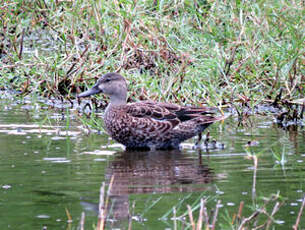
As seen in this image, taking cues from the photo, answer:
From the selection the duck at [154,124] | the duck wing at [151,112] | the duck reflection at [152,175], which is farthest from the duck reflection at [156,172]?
the duck wing at [151,112]

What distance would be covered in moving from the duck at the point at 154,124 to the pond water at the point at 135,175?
186mm

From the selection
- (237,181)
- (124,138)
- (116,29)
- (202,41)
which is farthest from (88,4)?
(237,181)

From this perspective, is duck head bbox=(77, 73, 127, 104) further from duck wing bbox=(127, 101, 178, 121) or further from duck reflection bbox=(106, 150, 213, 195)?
duck reflection bbox=(106, 150, 213, 195)

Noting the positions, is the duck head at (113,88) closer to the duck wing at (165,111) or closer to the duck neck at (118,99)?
the duck neck at (118,99)

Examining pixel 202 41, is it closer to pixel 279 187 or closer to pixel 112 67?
pixel 112 67

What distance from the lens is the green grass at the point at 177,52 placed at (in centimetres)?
1160

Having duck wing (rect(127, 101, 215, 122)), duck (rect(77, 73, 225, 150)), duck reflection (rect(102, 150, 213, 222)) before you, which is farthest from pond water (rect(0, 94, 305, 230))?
duck wing (rect(127, 101, 215, 122))

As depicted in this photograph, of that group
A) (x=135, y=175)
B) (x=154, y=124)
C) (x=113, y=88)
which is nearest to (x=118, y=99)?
(x=113, y=88)

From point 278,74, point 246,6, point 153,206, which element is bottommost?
point 153,206

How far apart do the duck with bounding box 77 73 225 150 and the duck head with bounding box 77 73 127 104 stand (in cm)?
32

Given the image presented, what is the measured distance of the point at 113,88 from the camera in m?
10.5

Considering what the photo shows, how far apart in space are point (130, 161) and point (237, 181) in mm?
1644

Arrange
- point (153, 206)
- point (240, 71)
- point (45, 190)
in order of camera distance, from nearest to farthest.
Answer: point (153, 206), point (45, 190), point (240, 71)

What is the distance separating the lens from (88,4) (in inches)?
517
